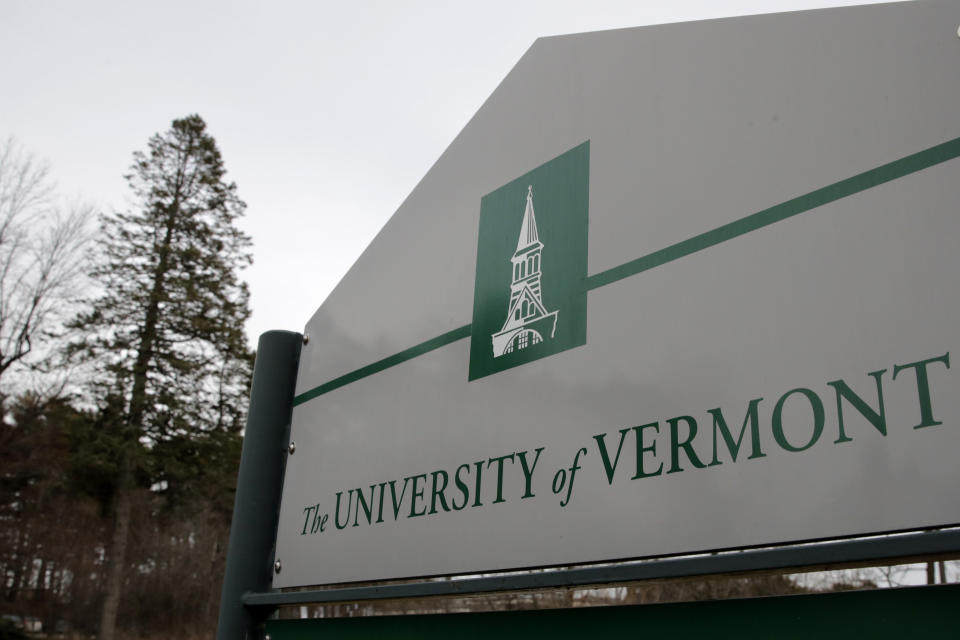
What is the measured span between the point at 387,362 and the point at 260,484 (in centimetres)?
65

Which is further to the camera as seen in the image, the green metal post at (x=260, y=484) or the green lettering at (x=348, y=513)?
the green metal post at (x=260, y=484)

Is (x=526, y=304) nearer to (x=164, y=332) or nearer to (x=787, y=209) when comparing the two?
(x=787, y=209)

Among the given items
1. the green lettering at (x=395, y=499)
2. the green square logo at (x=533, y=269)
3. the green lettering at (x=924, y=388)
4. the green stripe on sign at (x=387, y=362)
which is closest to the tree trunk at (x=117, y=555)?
the green stripe on sign at (x=387, y=362)

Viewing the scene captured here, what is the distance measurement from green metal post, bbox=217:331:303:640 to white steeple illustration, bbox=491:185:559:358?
102cm

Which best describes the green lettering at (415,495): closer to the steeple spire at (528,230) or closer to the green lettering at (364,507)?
the green lettering at (364,507)

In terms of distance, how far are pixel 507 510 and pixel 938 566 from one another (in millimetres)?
779

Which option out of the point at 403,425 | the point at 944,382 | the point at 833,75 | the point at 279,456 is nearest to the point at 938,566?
the point at 944,382

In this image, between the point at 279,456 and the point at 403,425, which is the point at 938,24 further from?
→ the point at 279,456

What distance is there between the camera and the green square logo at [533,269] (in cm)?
163

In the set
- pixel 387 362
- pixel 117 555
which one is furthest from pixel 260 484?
pixel 117 555

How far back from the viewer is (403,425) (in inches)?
79.2

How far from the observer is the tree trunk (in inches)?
934

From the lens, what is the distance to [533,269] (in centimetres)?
174

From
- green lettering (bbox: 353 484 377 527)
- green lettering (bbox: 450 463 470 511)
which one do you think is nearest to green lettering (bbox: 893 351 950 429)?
green lettering (bbox: 450 463 470 511)
